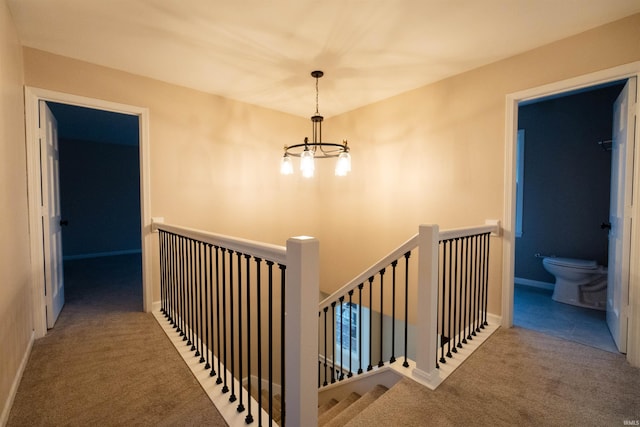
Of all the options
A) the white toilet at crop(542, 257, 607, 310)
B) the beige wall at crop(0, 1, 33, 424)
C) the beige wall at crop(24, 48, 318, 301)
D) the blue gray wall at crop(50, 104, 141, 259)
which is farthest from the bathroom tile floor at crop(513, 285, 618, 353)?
the blue gray wall at crop(50, 104, 141, 259)

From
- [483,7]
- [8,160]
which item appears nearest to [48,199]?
[8,160]

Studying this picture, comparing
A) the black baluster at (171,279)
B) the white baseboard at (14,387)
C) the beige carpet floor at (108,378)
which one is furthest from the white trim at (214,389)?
the white baseboard at (14,387)

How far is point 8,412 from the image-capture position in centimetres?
157

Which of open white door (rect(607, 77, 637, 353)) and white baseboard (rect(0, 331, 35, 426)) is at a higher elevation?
open white door (rect(607, 77, 637, 353))

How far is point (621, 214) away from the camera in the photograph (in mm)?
2283

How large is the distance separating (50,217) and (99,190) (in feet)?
14.2

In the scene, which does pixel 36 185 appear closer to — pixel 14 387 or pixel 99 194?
pixel 14 387

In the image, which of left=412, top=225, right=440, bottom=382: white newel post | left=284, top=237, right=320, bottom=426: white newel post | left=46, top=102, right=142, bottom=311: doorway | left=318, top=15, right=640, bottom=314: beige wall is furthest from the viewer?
left=46, top=102, right=142, bottom=311: doorway

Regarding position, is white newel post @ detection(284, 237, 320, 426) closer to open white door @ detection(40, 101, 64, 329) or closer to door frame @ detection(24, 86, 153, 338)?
door frame @ detection(24, 86, 153, 338)

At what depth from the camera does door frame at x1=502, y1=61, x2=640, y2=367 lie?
2.04 meters

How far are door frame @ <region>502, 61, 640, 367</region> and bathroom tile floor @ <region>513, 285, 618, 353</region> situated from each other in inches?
12.3

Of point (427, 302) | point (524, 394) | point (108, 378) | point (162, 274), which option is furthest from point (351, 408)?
point (162, 274)

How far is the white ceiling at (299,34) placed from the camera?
6.32 feet

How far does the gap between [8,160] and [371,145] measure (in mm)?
3326
